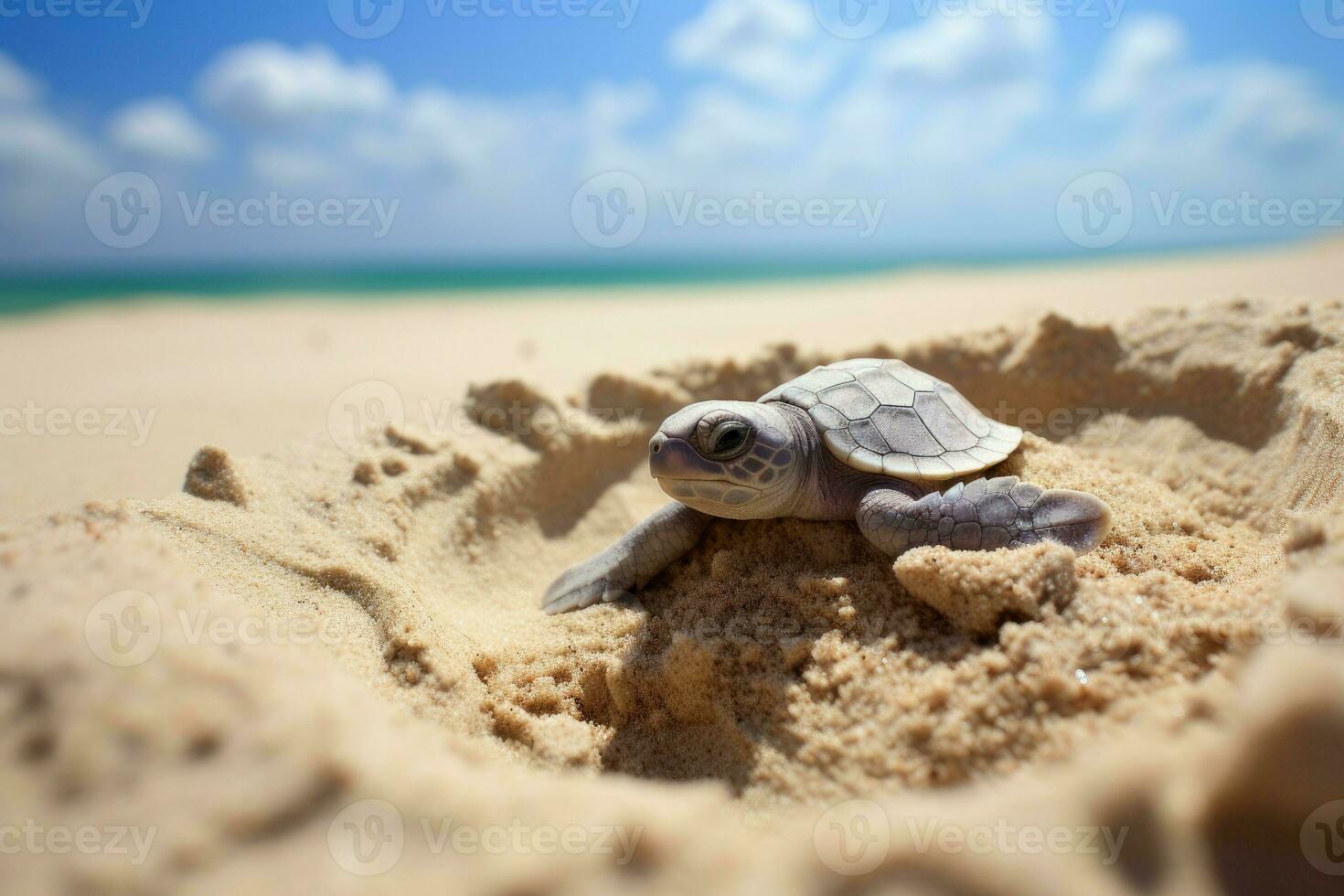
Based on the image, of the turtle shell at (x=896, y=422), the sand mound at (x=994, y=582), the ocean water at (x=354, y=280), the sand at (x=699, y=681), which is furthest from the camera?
the ocean water at (x=354, y=280)

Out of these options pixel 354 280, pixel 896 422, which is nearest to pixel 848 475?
pixel 896 422

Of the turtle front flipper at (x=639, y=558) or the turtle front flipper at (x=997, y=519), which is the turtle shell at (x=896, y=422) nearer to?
the turtle front flipper at (x=997, y=519)

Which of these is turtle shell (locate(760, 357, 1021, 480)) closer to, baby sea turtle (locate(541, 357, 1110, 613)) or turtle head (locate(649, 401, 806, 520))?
baby sea turtle (locate(541, 357, 1110, 613))

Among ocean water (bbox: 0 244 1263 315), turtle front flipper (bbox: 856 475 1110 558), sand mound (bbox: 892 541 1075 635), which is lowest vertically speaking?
sand mound (bbox: 892 541 1075 635)

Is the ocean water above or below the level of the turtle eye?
above

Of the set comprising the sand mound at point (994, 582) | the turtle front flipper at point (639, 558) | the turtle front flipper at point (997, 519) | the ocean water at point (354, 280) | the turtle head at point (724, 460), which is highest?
the ocean water at point (354, 280)

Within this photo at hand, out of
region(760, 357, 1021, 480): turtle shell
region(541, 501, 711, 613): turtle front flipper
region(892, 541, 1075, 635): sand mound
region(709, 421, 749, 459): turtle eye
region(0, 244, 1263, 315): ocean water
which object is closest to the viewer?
region(892, 541, 1075, 635): sand mound

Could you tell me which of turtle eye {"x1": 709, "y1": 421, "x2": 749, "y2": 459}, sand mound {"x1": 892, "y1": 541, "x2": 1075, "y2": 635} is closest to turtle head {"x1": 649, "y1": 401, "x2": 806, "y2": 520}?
turtle eye {"x1": 709, "y1": 421, "x2": 749, "y2": 459}

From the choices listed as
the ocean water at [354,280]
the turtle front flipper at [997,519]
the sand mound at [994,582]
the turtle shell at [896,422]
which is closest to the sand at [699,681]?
the sand mound at [994,582]
